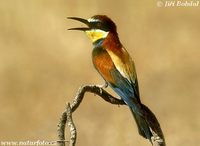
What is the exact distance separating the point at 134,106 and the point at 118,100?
0.08m

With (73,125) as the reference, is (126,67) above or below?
above

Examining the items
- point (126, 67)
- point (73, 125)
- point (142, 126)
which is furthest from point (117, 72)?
point (73, 125)

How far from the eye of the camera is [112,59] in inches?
101

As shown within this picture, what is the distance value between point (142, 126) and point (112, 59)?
513 millimetres

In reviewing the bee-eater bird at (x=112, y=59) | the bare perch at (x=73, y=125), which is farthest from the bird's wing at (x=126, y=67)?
the bare perch at (x=73, y=125)

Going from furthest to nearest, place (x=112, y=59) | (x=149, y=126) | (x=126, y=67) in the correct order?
(x=112, y=59), (x=126, y=67), (x=149, y=126)

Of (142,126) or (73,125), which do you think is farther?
(142,126)

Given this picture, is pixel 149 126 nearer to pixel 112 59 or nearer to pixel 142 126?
pixel 142 126

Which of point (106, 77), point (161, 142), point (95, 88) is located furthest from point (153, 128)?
point (106, 77)

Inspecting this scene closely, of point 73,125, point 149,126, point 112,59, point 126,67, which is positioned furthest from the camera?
point 112,59

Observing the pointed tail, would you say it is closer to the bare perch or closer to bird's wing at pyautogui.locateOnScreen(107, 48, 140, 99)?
the bare perch

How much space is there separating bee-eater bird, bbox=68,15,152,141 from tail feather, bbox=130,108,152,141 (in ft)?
0.11

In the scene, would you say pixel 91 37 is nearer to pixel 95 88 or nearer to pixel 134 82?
pixel 134 82

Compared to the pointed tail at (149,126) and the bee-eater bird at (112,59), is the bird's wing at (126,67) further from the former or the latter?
the pointed tail at (149,126)
